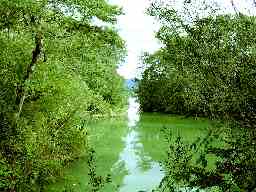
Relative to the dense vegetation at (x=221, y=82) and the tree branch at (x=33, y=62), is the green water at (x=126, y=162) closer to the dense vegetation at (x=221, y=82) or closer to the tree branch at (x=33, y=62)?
the tree branch at (x=33, y=62)

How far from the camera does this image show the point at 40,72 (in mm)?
12977

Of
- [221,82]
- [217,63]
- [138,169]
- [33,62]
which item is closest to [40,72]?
[33,62]

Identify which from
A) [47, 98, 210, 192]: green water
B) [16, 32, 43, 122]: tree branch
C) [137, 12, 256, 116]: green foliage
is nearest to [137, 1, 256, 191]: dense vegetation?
[137, 12, 256, 116]: green foliage

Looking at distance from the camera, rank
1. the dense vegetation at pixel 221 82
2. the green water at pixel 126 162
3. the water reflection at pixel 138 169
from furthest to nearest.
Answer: the water reflection at pixel 138 169, the green water at pixel 126 162, the dense vegetation at pixel 221 82

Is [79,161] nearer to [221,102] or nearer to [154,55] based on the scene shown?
[221,102]

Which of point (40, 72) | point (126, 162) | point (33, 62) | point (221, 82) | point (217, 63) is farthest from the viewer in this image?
point (126, 162)

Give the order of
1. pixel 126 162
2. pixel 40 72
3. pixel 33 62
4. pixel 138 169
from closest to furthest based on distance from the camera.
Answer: pixel 33 62 < pixel 40 72 < pixel 138 169 < pixel 126 162

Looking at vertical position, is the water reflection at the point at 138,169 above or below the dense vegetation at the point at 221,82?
below

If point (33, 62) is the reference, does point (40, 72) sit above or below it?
below

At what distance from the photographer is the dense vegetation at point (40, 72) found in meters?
11.5

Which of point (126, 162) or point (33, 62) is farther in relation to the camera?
point (126, 162)

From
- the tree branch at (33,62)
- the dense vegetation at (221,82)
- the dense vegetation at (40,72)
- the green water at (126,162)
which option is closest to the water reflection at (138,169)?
the green water at (126,162)

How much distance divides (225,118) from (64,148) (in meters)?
11.9

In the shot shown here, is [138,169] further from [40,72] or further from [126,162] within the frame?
[40,72]
